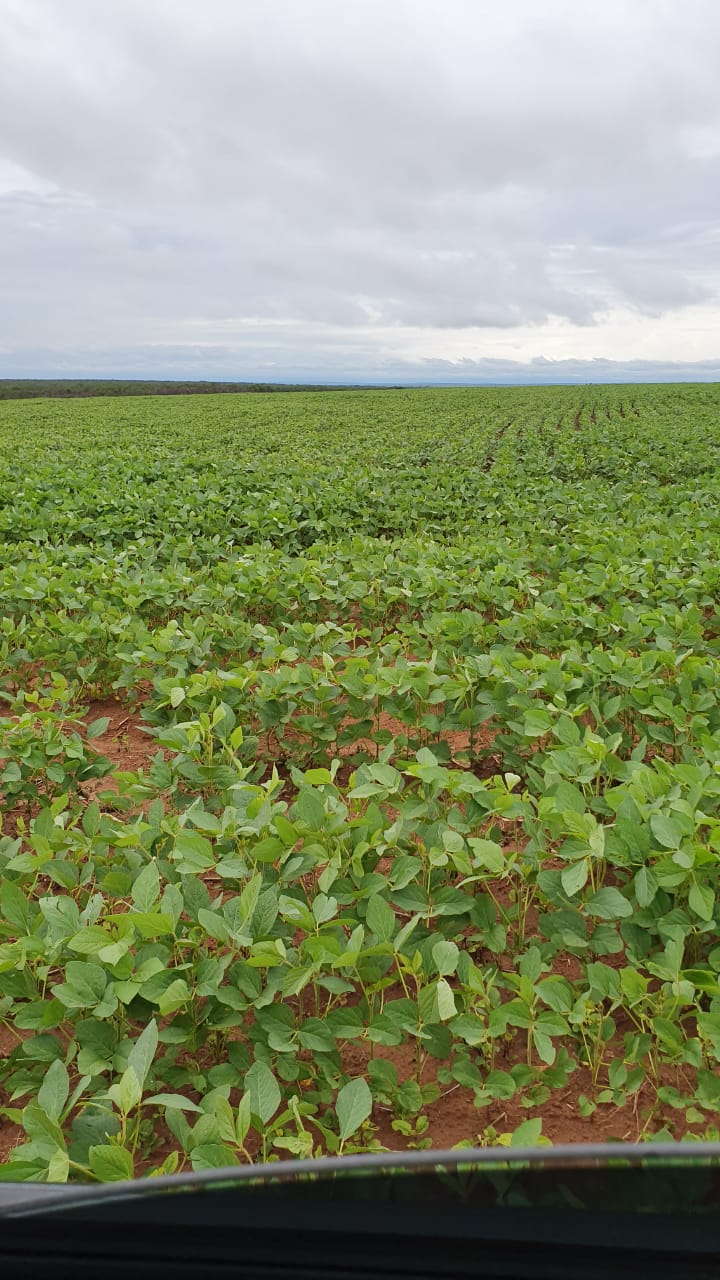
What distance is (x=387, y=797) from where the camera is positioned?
269 cm

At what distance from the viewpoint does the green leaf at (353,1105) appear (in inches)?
56.6

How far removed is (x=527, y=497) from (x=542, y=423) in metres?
17.1

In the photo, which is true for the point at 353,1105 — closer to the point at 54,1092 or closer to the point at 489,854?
the point at 54,1092

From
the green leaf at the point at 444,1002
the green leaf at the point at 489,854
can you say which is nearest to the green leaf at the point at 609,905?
the green leaf at the point at 489,854

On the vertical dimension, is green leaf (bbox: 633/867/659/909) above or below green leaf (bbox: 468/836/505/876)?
below

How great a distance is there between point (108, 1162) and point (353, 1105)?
18.8 inches

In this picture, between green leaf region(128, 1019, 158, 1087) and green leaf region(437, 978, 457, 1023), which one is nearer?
green leaf region(128, 1019, 158, 1087)

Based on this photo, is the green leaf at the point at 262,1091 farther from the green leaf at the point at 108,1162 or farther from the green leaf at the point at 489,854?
the green leaf at the point at 489,854

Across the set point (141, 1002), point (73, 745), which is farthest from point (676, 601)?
point (141, 1002)

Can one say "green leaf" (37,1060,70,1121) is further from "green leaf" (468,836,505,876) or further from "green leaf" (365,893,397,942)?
"green leaf" (468,836,505,876)

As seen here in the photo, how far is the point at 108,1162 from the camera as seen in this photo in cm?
132

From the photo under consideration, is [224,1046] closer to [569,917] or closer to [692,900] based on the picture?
[569,917]

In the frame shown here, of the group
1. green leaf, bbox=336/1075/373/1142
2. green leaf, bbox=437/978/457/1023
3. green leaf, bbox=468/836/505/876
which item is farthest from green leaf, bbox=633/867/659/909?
green leaf, bbox=336/1075/373/1142

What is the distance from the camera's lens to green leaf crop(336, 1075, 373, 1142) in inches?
56.6
